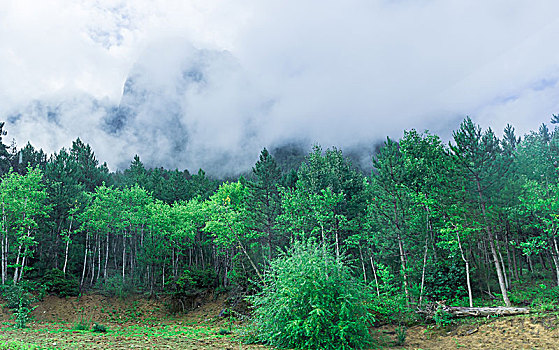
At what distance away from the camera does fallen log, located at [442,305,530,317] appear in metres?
14.2

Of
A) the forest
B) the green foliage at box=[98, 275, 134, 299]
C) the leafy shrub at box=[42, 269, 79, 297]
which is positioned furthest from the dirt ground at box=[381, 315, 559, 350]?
the leafy shrub at box=[42, 269, 79, 297]

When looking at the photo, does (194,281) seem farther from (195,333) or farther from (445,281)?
(445,281)

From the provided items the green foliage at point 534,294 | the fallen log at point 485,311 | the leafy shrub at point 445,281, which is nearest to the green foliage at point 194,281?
the leafy shrub at point 445,281

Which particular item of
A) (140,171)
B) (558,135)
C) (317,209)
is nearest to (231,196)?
(317,209)

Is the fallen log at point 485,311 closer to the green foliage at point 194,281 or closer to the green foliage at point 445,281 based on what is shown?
the green foliage at point 445,281

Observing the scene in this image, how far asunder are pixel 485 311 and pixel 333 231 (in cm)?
1119

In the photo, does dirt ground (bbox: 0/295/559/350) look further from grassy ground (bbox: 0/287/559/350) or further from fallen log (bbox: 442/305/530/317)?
fallen log (bbox: 442/305/530/317)

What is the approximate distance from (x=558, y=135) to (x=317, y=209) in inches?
775

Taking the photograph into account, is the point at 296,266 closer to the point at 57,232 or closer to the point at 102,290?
the point at 102,290

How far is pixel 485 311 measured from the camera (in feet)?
48.5

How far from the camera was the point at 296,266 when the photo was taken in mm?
11281

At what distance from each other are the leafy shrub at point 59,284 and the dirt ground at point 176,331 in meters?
0.61

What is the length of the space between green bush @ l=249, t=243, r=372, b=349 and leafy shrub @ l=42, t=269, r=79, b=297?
67.5 ft

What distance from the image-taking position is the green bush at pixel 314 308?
1056 centimetres
